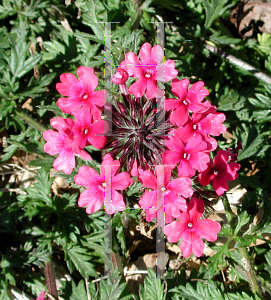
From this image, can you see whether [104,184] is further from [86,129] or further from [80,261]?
[80,261]

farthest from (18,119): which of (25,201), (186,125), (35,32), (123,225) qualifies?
(186,125)

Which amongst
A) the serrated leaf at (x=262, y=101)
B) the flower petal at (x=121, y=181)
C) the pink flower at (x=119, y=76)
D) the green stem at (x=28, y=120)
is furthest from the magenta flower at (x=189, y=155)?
the green stem at (x=28, y=120)

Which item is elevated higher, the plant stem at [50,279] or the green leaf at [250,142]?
the green leaf at [250,142]

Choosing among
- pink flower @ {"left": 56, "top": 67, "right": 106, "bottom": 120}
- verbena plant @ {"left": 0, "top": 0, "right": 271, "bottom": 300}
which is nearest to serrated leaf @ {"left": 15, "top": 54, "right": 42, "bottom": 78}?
verbena plant @ {"left": 0, "top": 0, "right": 271, "bottom": 300}

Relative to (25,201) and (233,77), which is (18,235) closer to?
(25,201)

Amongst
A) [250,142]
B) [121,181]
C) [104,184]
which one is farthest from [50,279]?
[250,142]

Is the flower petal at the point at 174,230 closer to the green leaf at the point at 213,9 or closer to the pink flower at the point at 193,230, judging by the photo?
the pink flower at the point at 193,230

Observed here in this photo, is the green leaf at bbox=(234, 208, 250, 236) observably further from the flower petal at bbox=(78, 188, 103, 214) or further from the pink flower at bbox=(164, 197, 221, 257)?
the flower petal at bbox=(78, 188, 103, 214)

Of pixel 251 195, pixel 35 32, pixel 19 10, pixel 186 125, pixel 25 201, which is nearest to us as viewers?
pixel 186 125
